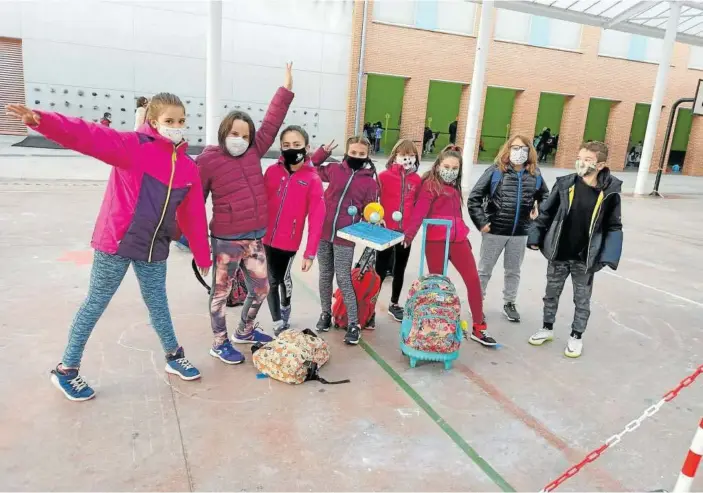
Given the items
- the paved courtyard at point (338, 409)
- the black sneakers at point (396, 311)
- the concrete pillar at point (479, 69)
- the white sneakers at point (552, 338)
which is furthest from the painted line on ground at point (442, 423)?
the concrete pillar at point (479, 69)

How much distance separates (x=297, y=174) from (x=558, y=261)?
2.16 meters

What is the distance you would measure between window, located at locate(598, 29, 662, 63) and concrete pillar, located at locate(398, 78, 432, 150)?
7997 millimetres

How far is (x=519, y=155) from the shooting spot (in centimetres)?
448

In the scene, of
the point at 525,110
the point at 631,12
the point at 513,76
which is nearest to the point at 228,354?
the point at 631,12

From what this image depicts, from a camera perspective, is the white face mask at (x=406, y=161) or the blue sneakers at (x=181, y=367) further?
the white face mask at (x=406, y=161)

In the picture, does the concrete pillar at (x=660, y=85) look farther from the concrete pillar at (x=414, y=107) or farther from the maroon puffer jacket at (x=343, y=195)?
the maroon puffer jacket at (x=343, y=195)

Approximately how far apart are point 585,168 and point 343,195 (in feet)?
6.00

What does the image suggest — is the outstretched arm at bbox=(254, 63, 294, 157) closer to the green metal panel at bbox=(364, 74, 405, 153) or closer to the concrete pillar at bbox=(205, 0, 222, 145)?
the concrete pillar at bbox=(205, 0, 222, 145)

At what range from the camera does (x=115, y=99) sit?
17219 mm

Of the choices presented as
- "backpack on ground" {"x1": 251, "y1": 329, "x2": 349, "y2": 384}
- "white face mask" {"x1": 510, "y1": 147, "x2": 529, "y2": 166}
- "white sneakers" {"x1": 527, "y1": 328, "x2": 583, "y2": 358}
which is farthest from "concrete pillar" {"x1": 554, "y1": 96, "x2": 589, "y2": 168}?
"backpack on ground" {"x1": 251, "y1": 329, "x2": 349, "y2": 384}

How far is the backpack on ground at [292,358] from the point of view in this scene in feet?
11.5

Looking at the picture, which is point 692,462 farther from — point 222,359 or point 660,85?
point 660,85

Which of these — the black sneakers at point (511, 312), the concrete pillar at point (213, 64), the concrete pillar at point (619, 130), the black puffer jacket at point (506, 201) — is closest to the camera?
the black puffer jacket at point (506, 201)

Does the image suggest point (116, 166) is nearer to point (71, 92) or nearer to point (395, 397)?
point (395, 397)
